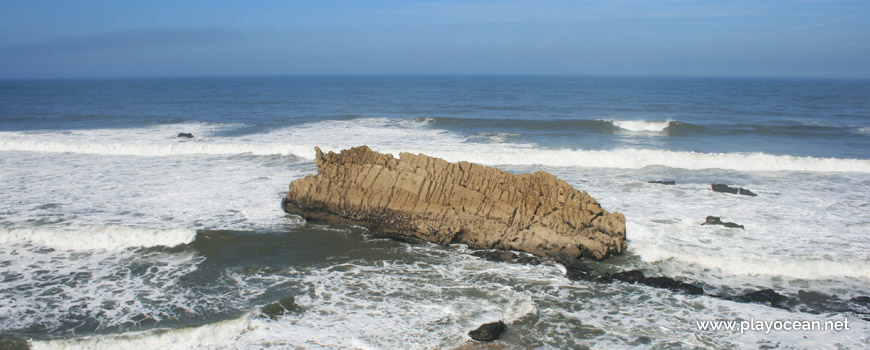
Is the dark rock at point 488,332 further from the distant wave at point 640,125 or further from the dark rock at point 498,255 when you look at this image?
the distant wave at point 640,125

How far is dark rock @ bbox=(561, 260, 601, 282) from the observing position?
9492 mm

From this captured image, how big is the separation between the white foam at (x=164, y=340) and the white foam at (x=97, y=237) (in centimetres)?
399

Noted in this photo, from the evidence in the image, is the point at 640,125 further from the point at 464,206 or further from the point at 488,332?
the point at 488,332

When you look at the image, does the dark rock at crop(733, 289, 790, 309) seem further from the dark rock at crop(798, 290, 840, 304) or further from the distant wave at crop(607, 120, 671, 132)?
the distant wave at crop(607, 120, 671, 132)

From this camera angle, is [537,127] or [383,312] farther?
[537,127]

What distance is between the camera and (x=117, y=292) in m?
8.80

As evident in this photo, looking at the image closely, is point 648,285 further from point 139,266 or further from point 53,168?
point 53,168

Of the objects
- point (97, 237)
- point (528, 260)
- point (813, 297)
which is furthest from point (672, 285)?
point (97, 237)

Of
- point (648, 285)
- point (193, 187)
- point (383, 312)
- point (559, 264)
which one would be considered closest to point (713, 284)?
point (648, 285)

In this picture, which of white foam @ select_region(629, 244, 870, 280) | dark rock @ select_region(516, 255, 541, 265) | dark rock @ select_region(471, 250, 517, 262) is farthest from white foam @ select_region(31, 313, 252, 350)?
white foam @ select_region(629, 244, 870, 280)

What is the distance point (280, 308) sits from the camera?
831 centimetres

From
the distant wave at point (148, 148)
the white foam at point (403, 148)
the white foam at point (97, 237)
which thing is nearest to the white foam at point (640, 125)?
the white foam at point (403, 148)

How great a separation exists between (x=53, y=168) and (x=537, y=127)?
22.6m

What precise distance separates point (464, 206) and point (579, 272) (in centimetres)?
267
